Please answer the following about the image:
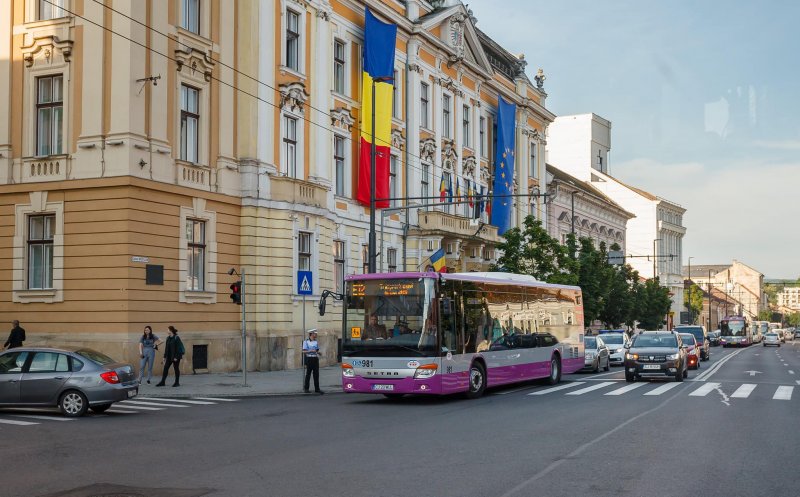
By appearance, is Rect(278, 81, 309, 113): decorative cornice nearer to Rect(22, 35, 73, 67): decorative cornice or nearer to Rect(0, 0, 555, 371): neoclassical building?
Rect(0, 0, 555, 371): neoclassical building

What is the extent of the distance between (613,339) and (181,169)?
Result: 24.7 metres

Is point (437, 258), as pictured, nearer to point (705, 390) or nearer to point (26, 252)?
point (705, 390)

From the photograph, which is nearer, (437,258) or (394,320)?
(394,320)

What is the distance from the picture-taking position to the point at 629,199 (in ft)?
384

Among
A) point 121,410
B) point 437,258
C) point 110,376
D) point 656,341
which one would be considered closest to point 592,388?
point 656,341

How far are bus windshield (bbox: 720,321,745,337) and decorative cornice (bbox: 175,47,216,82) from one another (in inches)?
3253

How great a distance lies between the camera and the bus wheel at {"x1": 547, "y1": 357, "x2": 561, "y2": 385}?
2911cm

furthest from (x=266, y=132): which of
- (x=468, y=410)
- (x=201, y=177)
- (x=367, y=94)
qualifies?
(x=468, y=410)

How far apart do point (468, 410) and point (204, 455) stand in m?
8.13

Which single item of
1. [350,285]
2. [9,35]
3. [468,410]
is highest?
[9,35]

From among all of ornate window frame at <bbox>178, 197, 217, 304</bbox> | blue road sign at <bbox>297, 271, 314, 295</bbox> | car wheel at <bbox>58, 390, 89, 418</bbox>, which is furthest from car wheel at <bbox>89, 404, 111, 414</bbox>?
ornate window frame at <bbox>178, 197, 217, 304</bbox>

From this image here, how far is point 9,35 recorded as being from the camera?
101 ft

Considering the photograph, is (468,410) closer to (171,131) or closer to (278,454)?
(278,454)

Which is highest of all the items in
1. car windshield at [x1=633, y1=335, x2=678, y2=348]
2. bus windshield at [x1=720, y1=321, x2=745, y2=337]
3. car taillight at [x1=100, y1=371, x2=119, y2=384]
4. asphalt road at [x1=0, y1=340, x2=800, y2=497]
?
car windshield at [x1=633, y1=335, x2=678, y2=348]
